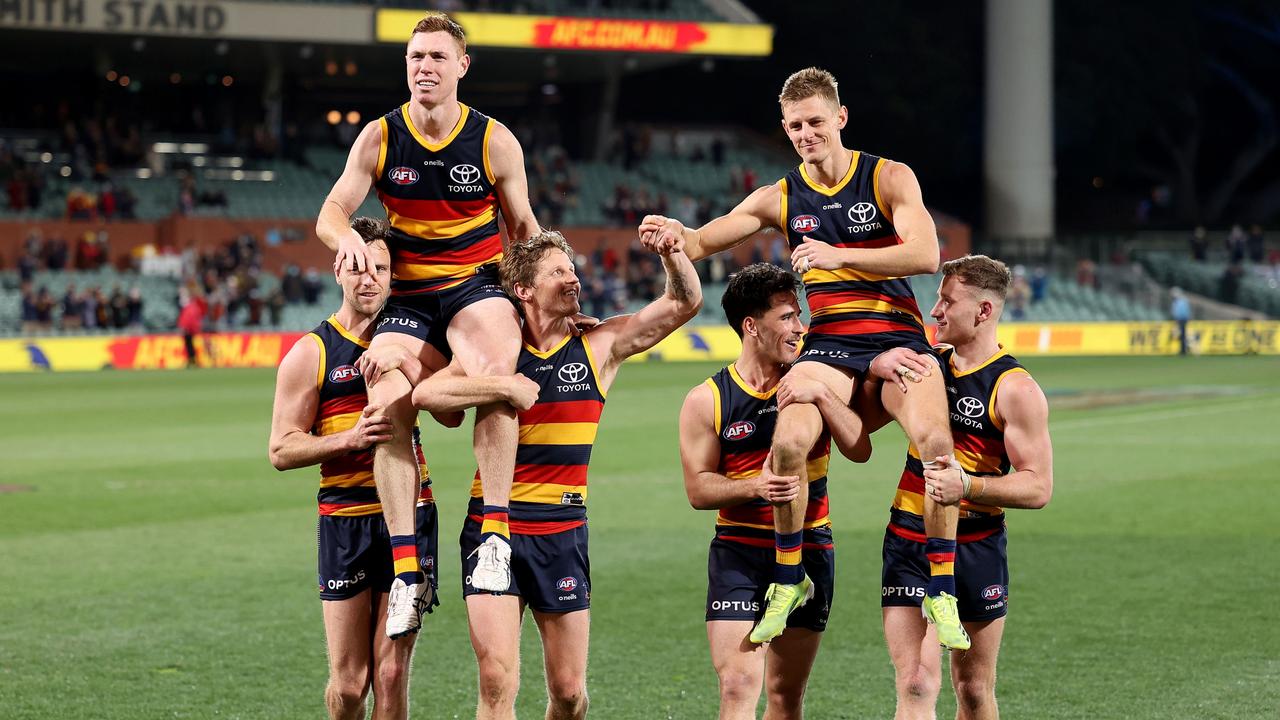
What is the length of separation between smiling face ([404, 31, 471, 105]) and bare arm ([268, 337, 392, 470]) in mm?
1277

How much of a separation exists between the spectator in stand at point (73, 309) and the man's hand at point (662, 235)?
102ft

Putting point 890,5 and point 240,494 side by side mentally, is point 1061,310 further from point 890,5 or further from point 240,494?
point 240,494

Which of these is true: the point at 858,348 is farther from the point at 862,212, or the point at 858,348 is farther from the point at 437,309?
the point at 437,309

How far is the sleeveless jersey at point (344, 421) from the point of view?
696 cm

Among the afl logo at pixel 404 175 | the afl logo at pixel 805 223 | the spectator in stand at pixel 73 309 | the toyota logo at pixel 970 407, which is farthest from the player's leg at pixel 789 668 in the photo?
the spectator in stand at pixel 73 309

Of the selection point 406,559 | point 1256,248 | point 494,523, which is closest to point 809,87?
point 494,523

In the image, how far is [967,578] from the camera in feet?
21.9

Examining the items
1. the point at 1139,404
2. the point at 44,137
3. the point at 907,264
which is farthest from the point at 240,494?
the point at 44,137

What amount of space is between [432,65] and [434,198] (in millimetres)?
597

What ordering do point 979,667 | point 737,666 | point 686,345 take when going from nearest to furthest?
point 737,666, point 979,667, point 686,345

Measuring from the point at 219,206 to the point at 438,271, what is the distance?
3721 centimetres

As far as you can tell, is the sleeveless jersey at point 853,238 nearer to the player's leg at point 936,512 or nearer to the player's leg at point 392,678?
the player's leg at point 936,512

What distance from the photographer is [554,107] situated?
56.0 metres

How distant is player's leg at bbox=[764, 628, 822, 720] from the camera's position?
6773mm
